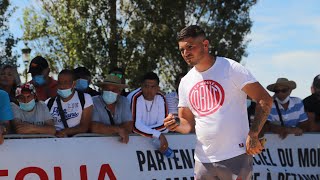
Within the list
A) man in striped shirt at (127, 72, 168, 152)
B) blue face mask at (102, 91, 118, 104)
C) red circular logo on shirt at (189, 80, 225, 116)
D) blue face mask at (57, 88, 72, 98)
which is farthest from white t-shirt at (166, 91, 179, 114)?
red circular logo on shirt at (189, 80, 225, 116)

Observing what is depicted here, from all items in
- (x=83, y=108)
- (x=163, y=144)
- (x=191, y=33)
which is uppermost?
(x=191, y=33)

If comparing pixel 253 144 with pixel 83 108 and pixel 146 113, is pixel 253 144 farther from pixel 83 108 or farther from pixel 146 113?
pixel 146 113

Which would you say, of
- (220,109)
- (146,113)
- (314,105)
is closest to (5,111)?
(146,113)

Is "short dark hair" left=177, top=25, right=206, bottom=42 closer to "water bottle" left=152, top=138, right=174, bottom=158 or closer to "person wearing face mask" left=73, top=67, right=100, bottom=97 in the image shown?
"water bottle" left=152, top=138, right=174, bottom=158

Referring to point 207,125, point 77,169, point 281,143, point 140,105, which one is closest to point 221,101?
point 207,125

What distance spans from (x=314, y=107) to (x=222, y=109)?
491cm

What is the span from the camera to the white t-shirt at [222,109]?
14.5ft

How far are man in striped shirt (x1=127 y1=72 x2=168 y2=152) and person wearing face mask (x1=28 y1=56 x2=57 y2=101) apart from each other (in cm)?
107

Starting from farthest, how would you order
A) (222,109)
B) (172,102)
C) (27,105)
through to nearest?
(172,102) < (27,105) < (222,109)

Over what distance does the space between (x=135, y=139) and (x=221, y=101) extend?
2677 mm

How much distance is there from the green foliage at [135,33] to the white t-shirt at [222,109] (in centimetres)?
1270

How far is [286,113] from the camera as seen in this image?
845cm

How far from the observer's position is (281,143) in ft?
27.1

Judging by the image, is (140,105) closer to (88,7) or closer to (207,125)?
(207,125)
